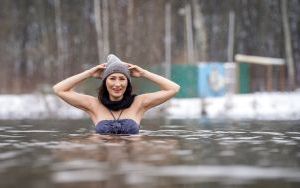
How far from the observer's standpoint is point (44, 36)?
3741cm

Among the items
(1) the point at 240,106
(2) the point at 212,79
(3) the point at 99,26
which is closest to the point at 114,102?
(1) the point at 240,106

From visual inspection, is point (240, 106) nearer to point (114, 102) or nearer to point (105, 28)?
point (105, 28)

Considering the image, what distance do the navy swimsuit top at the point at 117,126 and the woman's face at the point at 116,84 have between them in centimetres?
36

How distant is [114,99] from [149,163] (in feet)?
9.66

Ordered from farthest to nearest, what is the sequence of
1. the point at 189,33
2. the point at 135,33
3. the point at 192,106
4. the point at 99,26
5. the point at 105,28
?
the point at 189,33, the point at 99,26, the point at 105,28, the point at 135,33, the point at 192,106

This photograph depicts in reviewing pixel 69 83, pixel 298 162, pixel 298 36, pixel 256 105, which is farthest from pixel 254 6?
pixel 298 162

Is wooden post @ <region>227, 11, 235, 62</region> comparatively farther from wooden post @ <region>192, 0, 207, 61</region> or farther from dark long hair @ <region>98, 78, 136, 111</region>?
dark long hair @ <region>98, 78, 136, 111</region>

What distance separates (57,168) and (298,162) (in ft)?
6.46

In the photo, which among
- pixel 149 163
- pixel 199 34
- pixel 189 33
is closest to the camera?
pixel 149 163

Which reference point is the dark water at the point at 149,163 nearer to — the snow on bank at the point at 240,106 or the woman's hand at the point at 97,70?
the woman's hand at the point at 97,70

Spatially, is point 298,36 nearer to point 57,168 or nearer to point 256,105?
point 256,105

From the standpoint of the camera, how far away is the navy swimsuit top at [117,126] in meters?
7.89

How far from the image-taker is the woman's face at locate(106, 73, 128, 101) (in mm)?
7691

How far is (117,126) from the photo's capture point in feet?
25.8
